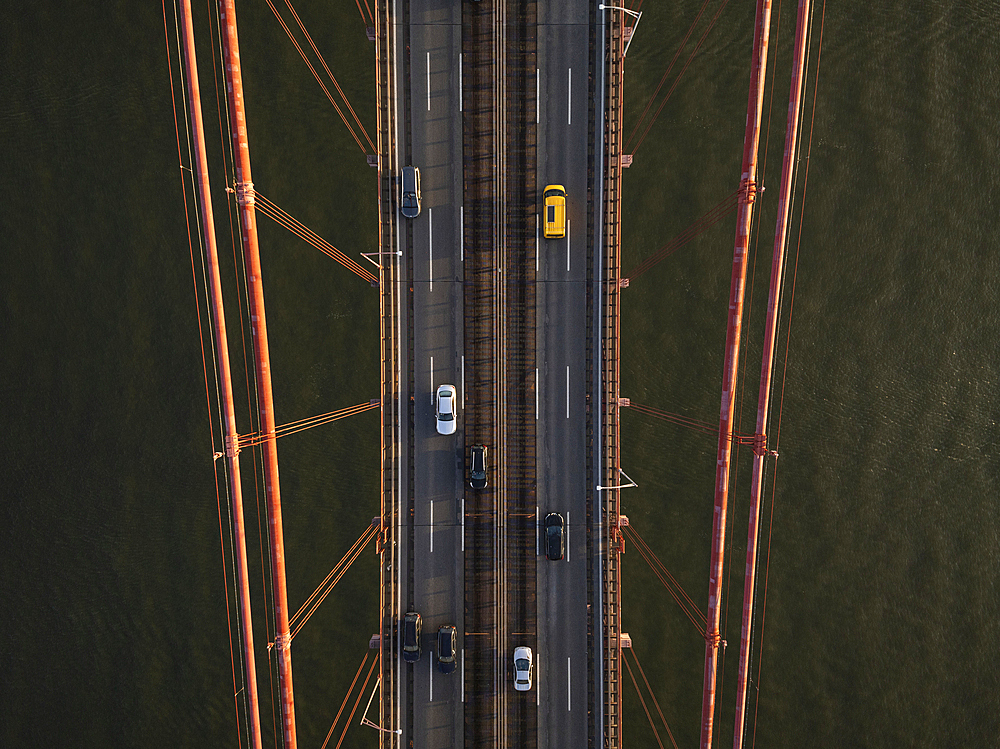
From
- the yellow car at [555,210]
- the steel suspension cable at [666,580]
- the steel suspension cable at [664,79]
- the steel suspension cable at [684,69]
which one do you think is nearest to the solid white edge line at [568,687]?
the steel suspension cable at [666,580]

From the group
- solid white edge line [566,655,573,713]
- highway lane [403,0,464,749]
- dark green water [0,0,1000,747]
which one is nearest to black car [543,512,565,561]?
highway lane [403,0,464,749]

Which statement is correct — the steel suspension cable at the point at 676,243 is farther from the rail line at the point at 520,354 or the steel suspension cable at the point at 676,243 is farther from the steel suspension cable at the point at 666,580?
the steel suspension cable at the point at 666,580

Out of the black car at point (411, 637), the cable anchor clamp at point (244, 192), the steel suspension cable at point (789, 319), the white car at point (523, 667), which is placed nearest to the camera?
the cable anchor clamp at point (244, 192)

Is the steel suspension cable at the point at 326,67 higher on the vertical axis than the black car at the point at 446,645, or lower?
higher

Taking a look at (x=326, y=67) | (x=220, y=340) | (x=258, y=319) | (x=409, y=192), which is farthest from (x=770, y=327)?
(x=326, y=67)

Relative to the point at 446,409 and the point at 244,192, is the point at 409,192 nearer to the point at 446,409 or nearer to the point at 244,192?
the point at 244,192

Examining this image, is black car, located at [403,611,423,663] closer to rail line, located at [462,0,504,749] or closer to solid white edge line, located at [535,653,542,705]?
rail line, located at [462,0,504,749]

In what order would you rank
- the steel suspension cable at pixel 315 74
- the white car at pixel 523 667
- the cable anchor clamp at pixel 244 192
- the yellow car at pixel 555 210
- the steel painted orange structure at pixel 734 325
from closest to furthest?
the cable anchor clamp at pixel 244 192 < the steel painted orange structure at pixel 734 325 < the yellow car at pixel 555 210 < the white car at pixel 523 667 < the steel suspension cable at pixel 315 74

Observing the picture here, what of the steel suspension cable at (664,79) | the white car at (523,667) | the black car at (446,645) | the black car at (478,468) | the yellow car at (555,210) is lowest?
the white car at (523,667)
